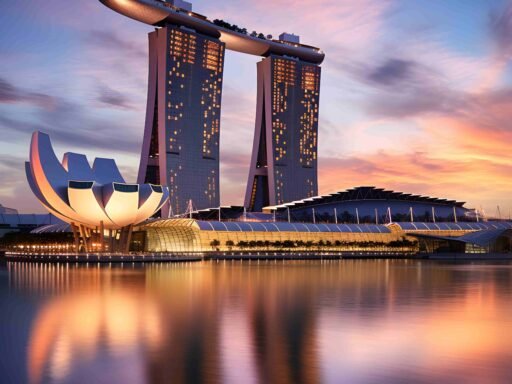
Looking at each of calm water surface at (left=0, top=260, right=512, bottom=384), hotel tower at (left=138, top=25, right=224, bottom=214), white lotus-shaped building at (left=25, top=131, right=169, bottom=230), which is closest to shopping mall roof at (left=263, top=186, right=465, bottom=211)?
hotel tower at (left=138, top=25, right=224, bottom=214)

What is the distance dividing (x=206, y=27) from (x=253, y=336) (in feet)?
427

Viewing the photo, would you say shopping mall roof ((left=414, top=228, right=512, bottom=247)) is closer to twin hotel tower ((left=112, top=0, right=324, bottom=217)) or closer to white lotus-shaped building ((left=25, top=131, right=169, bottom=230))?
white lotus-shaped building ((left=25, top=131, right=169, bottom=230))

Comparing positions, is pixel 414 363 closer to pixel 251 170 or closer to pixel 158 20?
pixel 158 20

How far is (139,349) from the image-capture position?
1705 cm

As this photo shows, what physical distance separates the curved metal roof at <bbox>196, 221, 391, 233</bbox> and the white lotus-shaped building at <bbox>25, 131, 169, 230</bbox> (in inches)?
800

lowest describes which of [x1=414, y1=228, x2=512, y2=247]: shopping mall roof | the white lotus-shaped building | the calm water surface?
the calm water surface

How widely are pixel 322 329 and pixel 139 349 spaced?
19.7 ft

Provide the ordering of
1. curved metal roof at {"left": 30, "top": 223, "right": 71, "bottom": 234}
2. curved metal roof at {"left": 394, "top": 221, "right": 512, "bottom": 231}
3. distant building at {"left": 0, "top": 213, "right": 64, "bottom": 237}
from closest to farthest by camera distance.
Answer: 1. curved metal roof at {"left": 30, "top": 223, "right": 71, "bottom": 234}
2. curved metal roof at {"left": 394, "top": 221, "right": 512, "bottom": 231}
3. distant building at {"left": 0, "top": 213, "right": 64, "bottom": 237}

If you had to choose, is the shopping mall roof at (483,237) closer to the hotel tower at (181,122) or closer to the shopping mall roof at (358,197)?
the shopping mall roof at (358,197)

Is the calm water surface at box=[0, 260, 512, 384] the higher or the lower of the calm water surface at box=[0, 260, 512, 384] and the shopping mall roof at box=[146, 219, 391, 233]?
the lower

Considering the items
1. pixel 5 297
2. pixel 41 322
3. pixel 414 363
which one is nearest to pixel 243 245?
pixel 5 297

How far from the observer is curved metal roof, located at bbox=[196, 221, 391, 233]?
98.4 meters

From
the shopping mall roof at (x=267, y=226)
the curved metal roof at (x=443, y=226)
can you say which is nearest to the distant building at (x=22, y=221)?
the shopping mall roof at (x=267, y=226)

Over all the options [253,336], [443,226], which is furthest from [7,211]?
[253,336]
